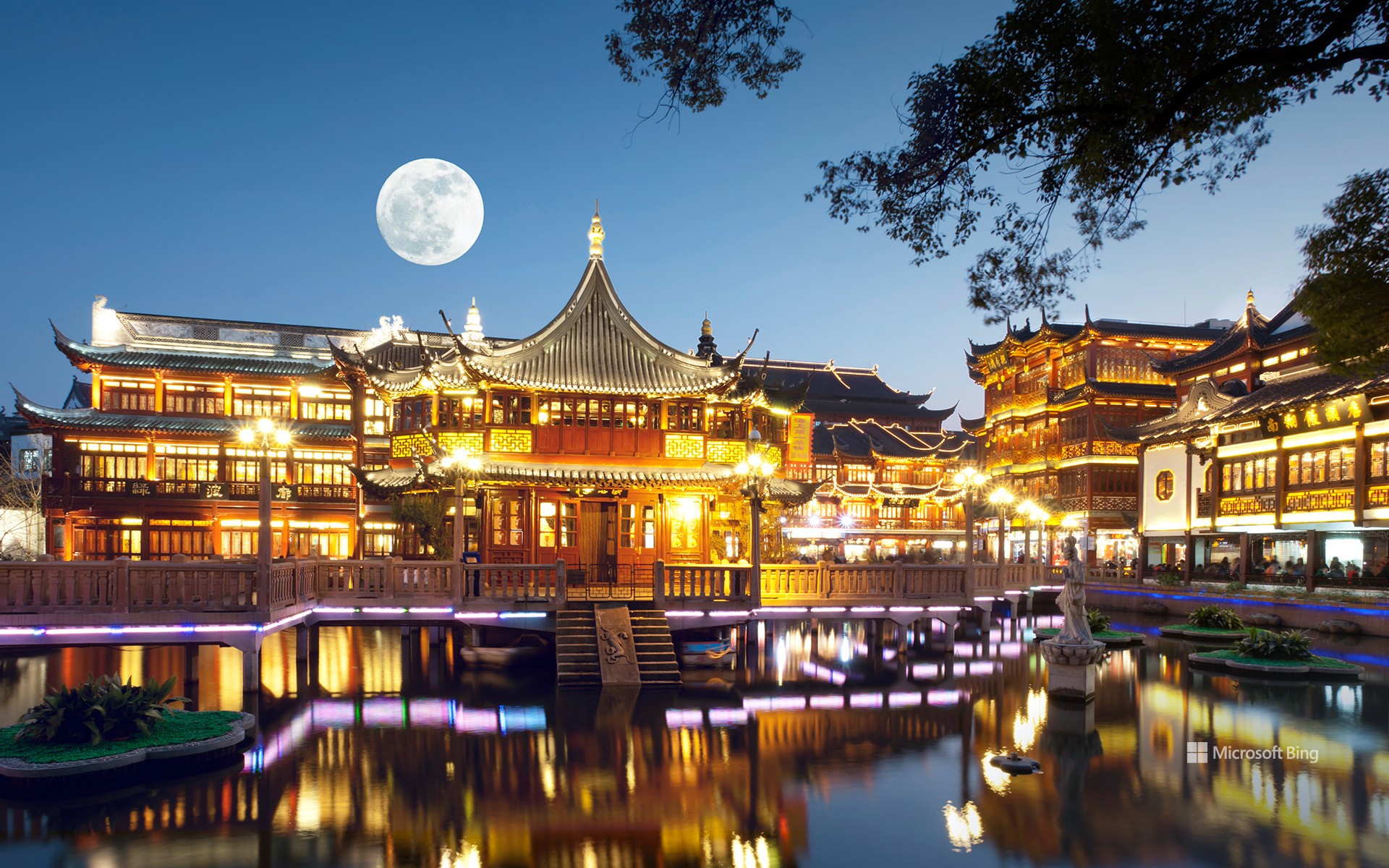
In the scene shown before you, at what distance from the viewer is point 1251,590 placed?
34.8m

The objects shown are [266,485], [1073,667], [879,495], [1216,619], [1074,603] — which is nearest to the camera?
[1074,603]

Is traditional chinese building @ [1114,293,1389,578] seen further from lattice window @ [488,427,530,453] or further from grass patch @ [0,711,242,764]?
grass patch @ [0,711,242,764]

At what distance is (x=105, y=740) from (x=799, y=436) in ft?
99.8

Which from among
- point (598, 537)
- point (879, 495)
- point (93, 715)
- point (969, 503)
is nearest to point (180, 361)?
point (598, 537)

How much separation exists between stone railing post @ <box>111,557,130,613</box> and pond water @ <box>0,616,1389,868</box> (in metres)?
2.57

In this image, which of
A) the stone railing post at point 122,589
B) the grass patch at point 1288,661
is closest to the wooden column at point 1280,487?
the grass patch at point 1288,661

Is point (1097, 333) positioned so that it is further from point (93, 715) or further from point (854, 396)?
point (93, 715)

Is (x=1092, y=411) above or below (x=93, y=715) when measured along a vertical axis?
above

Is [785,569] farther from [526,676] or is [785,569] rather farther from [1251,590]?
[1251,590]

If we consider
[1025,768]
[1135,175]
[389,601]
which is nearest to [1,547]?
[389,601]

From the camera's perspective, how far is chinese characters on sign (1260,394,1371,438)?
106ft

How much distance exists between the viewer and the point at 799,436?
130ft

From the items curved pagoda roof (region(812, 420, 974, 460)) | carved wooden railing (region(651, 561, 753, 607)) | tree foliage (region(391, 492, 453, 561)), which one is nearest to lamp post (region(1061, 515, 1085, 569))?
curved pagoda roof (region(812, 420, 974, 460))

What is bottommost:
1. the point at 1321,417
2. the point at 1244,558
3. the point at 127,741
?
the point at 1244,558
